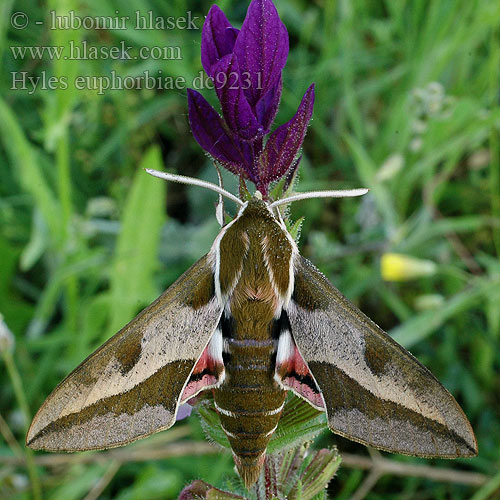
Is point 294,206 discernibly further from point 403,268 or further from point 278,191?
point 278,191

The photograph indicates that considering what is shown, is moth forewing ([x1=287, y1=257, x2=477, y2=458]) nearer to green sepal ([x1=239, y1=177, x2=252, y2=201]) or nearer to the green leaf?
green sepal ([x1=239, y1=177, x2=252, y2=201])

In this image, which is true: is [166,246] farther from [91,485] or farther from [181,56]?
[91,485]

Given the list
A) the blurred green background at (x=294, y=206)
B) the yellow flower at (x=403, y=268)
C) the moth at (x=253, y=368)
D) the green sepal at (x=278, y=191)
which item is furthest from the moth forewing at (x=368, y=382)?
the yellow flower at (x=403, y=268)

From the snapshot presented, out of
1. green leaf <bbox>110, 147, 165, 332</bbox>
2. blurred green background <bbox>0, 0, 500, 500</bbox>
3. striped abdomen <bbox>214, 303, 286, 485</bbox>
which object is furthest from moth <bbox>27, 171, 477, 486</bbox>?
green leaf <bbox>110, 147, 165, 332</bbox>

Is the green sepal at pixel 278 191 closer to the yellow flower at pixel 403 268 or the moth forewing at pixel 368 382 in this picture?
the moth forewing at pixel 368 382

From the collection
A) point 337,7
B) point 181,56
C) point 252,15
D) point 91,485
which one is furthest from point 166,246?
point 252,15

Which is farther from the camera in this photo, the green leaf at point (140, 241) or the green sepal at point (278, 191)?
the green leaf at point (140, 241)
